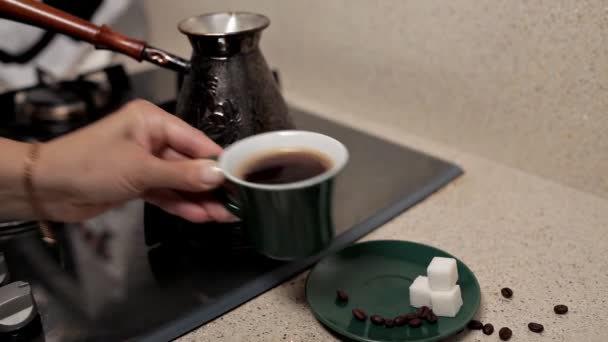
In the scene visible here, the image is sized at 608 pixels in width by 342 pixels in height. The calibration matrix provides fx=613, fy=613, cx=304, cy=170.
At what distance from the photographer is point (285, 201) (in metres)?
0.53

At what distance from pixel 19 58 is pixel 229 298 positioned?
3.11 ft

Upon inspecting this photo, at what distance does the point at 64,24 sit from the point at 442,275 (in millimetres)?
543

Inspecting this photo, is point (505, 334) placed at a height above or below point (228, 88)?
below

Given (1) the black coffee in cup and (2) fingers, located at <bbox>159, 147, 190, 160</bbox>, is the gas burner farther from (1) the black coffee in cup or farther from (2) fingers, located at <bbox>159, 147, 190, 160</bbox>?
(1) the black coffee in cup

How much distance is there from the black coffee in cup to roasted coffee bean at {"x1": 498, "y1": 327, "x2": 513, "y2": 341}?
0.25 m

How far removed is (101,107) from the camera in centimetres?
115

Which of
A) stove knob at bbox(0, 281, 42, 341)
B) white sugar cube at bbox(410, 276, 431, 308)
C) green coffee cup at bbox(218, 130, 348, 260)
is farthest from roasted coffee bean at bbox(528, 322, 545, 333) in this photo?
stove knob at bbox(0, 281, 42, 341)

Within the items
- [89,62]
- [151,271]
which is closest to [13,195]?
[151,271]

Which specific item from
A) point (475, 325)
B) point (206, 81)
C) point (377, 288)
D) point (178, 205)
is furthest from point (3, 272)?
point (475, 325)

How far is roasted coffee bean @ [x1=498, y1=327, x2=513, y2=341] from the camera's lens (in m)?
0.63

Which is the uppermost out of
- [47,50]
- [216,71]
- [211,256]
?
[216,71]

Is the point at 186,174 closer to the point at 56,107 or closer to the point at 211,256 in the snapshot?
the point at 211,256

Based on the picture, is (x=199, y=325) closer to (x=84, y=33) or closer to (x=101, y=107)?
(x=84, y=33)

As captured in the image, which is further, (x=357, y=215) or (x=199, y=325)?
(x=357, y=215)
